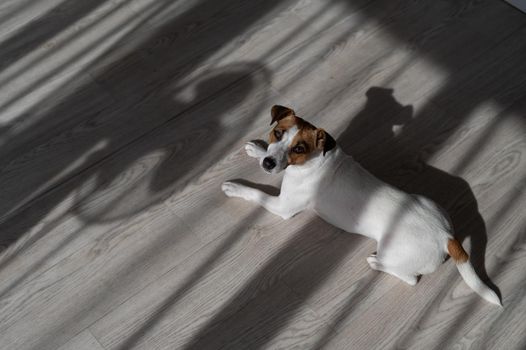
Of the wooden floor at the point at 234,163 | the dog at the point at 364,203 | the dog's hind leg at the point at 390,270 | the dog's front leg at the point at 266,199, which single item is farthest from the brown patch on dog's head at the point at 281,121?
the dog's hind leg at the point at 390,270

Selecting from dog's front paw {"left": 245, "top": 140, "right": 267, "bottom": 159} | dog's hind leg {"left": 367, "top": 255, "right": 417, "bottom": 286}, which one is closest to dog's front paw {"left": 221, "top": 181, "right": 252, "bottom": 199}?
dog's front paw {"left": 245, "top": 140, "right": 267, "bottom": 159}

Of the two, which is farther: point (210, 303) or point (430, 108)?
point (430, 108)

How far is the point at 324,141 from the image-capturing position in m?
1.92

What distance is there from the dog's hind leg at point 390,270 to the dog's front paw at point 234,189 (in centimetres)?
54

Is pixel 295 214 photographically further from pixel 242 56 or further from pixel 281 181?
pixel 242 56

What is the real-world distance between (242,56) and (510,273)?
147cm

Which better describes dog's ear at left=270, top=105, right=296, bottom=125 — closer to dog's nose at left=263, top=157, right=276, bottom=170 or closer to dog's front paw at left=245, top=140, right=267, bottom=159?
dog's nose at left=263, top=157, right=276, bottom=170

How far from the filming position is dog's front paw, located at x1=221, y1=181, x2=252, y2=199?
7.54 feet

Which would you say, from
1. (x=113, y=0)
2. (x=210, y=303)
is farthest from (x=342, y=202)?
(x=113, y=0)

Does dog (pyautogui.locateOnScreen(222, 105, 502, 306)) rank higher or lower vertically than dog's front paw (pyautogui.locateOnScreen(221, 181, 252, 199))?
higher

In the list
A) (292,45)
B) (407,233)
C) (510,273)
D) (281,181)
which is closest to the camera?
(407,233)

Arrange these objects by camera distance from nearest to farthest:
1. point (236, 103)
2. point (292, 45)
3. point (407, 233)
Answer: point (407, 233) → point (236, 103) → point (292, 45)

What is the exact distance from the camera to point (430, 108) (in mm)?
2604

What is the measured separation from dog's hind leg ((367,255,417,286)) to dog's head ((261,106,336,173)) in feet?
1.59
